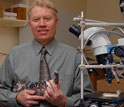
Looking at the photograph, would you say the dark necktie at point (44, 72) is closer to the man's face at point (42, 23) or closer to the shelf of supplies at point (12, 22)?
the man's face at point (42, 23)

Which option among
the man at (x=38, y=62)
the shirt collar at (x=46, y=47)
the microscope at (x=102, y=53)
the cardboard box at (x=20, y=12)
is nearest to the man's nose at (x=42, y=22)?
the man at (x=38, y=62)

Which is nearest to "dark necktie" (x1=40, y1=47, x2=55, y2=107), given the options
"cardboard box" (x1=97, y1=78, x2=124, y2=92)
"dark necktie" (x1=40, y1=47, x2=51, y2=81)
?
"dark necktie" (x1=40, y1=47, x2=51, y2=81)

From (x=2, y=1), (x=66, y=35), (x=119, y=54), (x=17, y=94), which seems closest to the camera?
(x=119, y=54)

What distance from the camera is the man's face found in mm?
1385

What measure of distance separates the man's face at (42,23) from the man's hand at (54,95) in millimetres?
420

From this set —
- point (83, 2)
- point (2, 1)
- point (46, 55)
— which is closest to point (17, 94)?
point (46, 55)

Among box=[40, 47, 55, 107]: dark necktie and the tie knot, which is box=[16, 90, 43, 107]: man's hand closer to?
box=[40, 47, 55, 107]: dark necktie

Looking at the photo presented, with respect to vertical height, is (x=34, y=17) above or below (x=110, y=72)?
above

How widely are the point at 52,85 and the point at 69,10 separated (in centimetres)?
249

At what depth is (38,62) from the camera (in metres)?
1.40

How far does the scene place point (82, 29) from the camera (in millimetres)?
995

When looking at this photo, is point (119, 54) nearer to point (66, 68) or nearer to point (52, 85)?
point (52, 85)

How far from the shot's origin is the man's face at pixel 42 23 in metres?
1.38

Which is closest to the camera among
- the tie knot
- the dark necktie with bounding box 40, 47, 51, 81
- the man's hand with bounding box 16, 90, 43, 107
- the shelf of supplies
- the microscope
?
the microscope
